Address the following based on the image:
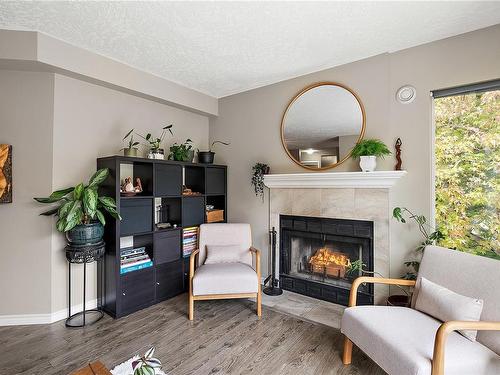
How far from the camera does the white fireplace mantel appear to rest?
2618 millimetres

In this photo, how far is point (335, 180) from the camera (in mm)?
2938

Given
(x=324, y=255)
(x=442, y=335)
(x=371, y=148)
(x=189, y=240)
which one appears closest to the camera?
(x=442, y=335)

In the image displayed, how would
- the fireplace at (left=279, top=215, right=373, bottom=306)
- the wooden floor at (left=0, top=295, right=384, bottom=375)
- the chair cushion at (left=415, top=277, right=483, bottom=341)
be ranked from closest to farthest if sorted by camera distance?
the chair cushion at (left=415, top=277, right=483, bottom=341) < the wooden floor at (left=0, top=295, right=384, bottom=375) < the fireplace at (left=279, top=215, right=373, bottom=306)

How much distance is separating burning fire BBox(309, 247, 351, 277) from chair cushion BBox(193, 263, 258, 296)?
89 cm

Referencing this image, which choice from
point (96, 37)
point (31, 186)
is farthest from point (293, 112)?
point (31, 186)

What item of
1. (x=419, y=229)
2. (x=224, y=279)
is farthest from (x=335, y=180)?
(x=224, y=279)

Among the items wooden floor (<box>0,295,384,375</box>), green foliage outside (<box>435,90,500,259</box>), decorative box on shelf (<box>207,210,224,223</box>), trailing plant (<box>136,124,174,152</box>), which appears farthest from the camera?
decorative box on shelf (<box>207,210,224,223</box>)

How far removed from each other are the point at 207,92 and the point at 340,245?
267 cm

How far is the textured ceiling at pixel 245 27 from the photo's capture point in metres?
2.03

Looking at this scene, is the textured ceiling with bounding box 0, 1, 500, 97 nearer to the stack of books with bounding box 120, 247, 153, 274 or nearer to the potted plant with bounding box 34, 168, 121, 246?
the potted plant with bounding box 34, 168, 121, 246

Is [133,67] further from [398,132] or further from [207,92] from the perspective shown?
[398,132]

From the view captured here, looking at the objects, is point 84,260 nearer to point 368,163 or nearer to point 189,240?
point 189,240

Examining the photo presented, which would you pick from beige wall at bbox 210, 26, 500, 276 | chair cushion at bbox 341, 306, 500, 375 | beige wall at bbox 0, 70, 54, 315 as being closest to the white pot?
beige wall at bbox 210, 26, 500, 276

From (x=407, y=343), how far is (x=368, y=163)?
1.62 m
